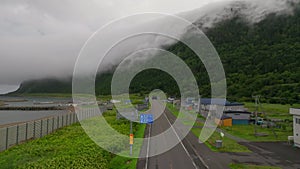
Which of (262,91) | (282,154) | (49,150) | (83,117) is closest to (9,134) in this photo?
(49,150)

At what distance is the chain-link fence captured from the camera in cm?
2505

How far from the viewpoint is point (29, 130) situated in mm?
29891

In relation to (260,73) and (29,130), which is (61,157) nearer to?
(29,130)

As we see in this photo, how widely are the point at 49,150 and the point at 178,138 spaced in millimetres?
17248

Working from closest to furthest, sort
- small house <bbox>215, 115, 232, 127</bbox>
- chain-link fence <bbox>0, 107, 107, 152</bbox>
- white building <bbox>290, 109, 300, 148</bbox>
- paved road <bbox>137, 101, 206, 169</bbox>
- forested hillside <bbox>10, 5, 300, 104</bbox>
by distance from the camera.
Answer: paved road <bbox>137, 101, 206, 169</bbox> → chain-link fence <bbox>0, 107, 107, 152</bbox> → white building <bbox>290, 109, 300, 148</bbox> → small house <bbox>215, 115, 232, 127</bbox> → forested hillside <bbox>10, 5, 300, 104</bbox>

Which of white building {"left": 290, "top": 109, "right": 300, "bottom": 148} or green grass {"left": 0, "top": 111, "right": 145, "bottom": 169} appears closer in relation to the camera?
green grass {"left": 0, "top": 111, "right": 145, "bottom": 169}

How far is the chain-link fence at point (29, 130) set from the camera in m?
25.0

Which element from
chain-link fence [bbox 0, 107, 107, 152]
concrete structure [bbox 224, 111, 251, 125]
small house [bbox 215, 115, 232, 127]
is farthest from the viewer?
concrete structure [bbox 224, 111, 251, 125]

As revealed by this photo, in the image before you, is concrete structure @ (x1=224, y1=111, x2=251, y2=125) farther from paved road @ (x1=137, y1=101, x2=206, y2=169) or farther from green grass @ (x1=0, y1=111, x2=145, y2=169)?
green grass @ (x1=0, y1=111, x2=145, y2=169)

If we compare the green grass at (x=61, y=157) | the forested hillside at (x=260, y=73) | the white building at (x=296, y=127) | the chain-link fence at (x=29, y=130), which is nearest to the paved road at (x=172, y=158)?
the green grass at (x=61, y=157)

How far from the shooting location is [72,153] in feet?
74.2

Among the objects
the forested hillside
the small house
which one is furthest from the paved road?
the forested hillside

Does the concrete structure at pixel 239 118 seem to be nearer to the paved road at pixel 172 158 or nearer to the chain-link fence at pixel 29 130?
the paved road at pixel 172 158

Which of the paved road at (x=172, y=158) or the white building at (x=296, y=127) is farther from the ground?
the white building at (x=296, y=127)
